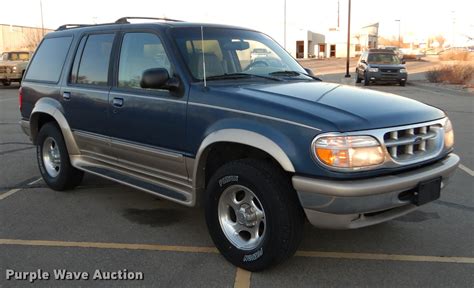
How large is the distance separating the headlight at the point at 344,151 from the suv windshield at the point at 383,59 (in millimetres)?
21358

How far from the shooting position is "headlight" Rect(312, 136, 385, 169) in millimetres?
3250

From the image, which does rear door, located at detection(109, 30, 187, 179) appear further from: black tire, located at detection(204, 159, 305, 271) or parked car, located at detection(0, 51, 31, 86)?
parked car, located at detection(0, 51, 31, 86)

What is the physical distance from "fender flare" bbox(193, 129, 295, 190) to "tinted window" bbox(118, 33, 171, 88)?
913 mm

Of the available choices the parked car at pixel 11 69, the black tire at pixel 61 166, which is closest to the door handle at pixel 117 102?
the black tire at pixel 61 166

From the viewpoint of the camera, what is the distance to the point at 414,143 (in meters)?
3.59

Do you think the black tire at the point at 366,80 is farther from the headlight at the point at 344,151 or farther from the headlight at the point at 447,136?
the headlight at the point at 344,151

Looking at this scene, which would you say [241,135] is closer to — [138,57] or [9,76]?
[138,57]

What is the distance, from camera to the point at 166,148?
4.29 metres

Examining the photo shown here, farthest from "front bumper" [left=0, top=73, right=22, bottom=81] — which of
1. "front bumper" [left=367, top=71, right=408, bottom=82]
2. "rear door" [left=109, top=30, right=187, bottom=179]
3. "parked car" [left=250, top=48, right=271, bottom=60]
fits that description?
"parked car" [left=250, top=48, right=271, bottom=60]

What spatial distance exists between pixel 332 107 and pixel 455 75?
2305 centimetres

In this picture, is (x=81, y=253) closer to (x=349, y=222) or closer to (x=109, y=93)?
(x=109, y=93)

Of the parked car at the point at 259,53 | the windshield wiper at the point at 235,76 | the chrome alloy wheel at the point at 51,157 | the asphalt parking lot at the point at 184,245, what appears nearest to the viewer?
the asphalt parking lot at the point at 184,245

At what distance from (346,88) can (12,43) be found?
63802 mm

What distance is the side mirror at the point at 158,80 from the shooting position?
13.1 ft
